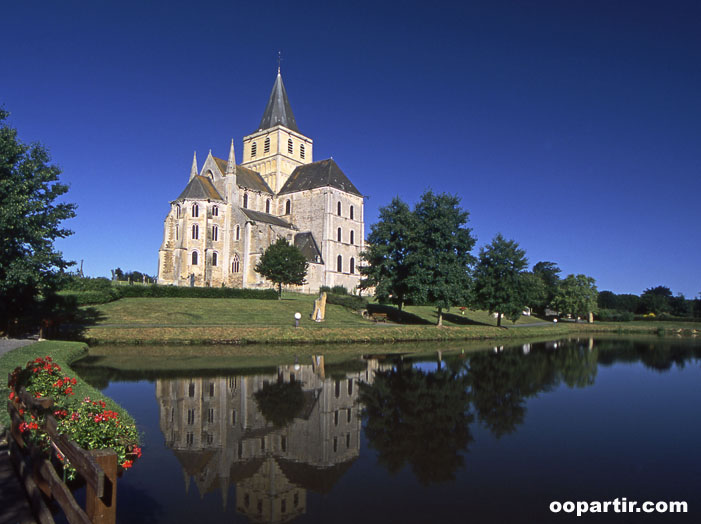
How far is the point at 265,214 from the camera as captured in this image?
6131 cm

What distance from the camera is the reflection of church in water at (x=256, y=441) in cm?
672

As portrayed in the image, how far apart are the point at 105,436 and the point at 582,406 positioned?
500 inches

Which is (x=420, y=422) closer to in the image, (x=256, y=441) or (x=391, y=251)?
(x=256, y=441)

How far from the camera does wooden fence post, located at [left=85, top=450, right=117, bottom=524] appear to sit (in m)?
3.95

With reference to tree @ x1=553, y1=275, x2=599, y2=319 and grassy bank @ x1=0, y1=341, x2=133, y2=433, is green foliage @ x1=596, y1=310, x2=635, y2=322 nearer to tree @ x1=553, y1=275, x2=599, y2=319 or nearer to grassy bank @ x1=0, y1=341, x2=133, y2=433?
tree @ x1=553, y1=275, x2=599, y2=319

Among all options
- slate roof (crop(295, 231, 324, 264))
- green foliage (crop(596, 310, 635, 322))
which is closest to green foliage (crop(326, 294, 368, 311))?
slate roof (crop(295, 231, 324, 264))

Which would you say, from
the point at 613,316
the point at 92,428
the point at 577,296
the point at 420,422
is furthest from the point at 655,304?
the point at 92,428

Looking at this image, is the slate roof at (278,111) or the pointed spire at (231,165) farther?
the slate roof at (278,111)

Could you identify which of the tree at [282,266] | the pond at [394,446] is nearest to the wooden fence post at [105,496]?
the pond at [394,446]

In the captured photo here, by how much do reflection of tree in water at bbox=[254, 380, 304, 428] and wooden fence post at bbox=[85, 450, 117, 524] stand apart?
6016 millimetres

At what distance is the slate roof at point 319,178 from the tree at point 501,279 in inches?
1030

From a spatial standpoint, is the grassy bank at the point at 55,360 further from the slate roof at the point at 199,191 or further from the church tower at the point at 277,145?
the church tower at the point at 277,145

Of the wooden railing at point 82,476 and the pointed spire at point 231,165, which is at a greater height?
the pointed spire at point 231,165

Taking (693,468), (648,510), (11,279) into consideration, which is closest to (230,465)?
(648,510)
